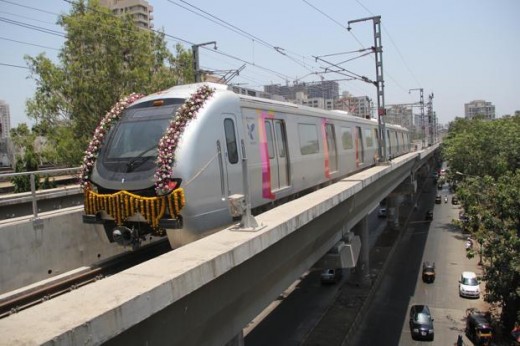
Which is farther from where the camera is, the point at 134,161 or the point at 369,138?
the point at 369,138

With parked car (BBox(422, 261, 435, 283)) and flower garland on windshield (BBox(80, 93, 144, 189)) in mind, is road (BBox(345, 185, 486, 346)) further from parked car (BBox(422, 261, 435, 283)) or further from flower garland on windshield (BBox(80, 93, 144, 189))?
flower garland on windshield (BBox(80, 93, 144, 189))

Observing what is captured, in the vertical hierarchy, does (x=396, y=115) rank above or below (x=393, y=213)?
above

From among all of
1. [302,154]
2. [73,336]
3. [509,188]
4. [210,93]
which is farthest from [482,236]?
[73,336]

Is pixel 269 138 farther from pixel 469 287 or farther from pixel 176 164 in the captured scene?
pixel 469 287

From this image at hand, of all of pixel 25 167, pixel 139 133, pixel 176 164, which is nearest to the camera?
pixel 176 164

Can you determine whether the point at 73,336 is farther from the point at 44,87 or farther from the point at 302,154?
the point at 44,87

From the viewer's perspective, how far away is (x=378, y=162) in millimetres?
23297

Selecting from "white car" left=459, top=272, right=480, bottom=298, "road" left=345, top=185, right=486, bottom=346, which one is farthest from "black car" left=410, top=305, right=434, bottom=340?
"white car" left=459, top=272, right=480, bottom=298

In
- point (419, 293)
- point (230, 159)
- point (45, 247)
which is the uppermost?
point (230, 159)

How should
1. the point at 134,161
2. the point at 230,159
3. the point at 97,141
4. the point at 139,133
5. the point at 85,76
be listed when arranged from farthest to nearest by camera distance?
the point at 85,76, the point at 97,141, the point at 230,159, the point at 139,133, the point at 134,161

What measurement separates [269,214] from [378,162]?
15759 millimetres

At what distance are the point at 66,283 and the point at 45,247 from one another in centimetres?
184

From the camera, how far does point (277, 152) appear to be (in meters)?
A: 11.2

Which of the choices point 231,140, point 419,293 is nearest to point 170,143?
point 231,140
